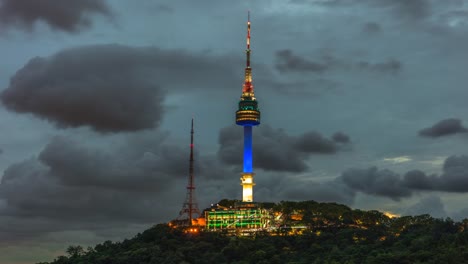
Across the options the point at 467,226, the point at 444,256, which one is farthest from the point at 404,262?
the point at 467,226

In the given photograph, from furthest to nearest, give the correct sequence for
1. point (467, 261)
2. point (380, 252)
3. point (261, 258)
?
point (261, 258) < point (380, 252) < point (467, 261)

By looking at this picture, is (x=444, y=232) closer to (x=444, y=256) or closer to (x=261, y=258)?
(x=444, y=256)

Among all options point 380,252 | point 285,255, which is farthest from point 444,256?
point 285,255

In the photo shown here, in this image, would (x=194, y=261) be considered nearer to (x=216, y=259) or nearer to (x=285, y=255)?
(x=216, y=259)

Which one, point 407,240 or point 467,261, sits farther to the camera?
point 407,240

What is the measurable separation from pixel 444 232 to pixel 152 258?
80493 mm

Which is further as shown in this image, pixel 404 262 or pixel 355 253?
pixel 355 253

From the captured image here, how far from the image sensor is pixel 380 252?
597 feet

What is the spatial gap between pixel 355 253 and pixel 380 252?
7170 millimetres

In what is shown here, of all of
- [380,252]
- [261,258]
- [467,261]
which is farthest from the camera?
[261,258]

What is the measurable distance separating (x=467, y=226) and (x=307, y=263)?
154 feet

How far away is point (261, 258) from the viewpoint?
19462 cm

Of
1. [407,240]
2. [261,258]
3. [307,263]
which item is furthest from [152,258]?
[407,240]

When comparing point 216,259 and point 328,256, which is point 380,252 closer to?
point 328,256
